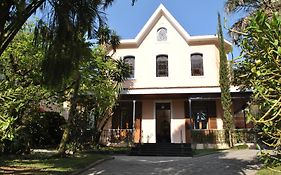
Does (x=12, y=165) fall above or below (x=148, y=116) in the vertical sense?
below

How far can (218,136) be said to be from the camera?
1989cm

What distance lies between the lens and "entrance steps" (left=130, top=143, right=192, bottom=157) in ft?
56.1

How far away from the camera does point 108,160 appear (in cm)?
1357

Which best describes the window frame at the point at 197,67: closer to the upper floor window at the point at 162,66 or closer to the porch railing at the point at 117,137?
the upper floor window at the point at 162,66

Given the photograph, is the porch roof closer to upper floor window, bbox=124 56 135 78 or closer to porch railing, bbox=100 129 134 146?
upper floor window, bbox=124 56 135 78

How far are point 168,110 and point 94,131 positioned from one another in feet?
17.7

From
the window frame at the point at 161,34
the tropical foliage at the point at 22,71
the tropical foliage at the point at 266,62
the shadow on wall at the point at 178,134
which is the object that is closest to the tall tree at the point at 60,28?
the tropical foliage at the point at 266,62

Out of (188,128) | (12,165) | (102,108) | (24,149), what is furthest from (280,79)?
(188,128)

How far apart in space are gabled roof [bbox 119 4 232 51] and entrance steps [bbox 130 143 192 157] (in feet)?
26.2

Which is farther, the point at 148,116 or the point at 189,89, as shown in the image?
the point at 148,116

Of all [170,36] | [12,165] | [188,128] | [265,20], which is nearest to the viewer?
[265,20]

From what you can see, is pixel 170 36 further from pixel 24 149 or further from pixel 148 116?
pixel 24 149

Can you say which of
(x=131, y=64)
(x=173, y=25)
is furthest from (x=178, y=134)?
(x=173, y=25)

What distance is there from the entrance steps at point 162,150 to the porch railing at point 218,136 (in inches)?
84.6
